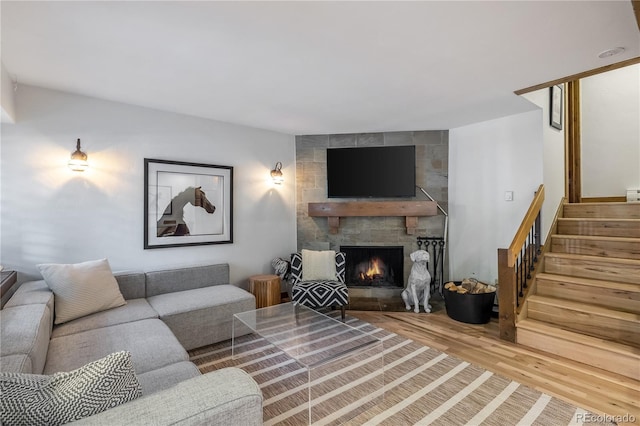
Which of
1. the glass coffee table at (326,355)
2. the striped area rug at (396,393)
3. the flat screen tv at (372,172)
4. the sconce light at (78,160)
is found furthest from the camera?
the flat screen tv at (372,172)

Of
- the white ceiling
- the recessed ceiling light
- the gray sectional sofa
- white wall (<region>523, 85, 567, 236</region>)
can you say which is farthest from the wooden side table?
the recessed ceiling light

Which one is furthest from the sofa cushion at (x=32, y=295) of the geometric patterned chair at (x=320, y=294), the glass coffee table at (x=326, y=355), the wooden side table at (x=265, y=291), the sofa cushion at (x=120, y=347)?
the geometric patterned chair at (x=320, y=294)

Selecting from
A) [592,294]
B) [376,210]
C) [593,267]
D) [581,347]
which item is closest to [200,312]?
[376,210]

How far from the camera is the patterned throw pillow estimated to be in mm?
804

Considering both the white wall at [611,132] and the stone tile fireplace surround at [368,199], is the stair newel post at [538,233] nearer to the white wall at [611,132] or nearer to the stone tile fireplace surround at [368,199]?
the stone tile fireplace surround at [368,199]

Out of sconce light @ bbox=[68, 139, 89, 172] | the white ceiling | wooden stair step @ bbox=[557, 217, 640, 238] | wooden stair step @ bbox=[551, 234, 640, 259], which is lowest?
wooden stair step @ bbox=[551, 234, 640, 259]

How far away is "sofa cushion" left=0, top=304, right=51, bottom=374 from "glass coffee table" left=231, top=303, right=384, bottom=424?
1.27 metres

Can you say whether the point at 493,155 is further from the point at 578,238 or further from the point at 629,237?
the point at 629,237

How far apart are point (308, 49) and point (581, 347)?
3165 millimetres

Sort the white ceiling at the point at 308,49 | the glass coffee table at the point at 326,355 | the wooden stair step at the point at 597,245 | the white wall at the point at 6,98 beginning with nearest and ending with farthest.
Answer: the white ceiling at the point at 308,49, the glass coffee table at the point at 326,355, the white wall at the point at 6,98, the wooden stair step at the point at 597,245

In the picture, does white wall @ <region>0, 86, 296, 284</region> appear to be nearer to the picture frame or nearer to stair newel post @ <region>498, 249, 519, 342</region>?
stair newel post @ <region>498, 249, 519, 342</region>

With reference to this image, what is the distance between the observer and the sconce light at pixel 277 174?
4.06 metres

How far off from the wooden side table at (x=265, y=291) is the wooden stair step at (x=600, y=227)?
135 inches

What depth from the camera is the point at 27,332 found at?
1627 millimetres
